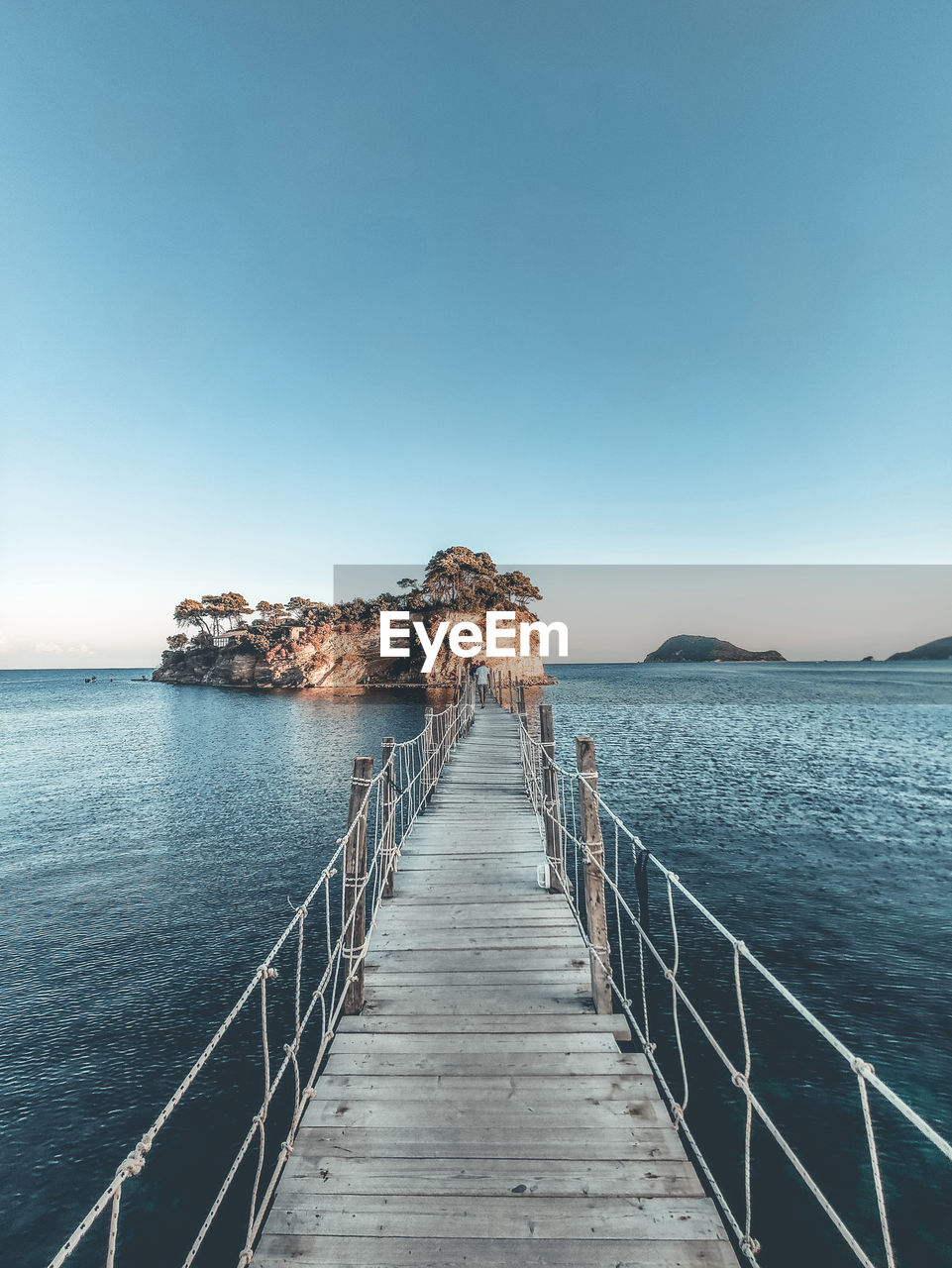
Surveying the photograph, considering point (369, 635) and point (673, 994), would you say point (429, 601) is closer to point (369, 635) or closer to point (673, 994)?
point (369, 635)

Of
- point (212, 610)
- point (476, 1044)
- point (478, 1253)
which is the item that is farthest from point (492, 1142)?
point (212, 610)

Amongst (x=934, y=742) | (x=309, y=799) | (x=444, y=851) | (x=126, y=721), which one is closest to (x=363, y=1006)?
(x=444, y=851)

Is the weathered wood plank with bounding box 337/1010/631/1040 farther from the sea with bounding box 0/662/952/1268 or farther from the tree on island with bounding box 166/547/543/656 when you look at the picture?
the tree on island with bounding box 166/547/543/656

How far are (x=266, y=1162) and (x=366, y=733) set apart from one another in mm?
27652

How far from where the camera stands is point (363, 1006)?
486 centimetres

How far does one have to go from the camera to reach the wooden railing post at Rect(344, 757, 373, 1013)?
4831mm

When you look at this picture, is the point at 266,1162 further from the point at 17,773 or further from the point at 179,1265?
the point at 17,773

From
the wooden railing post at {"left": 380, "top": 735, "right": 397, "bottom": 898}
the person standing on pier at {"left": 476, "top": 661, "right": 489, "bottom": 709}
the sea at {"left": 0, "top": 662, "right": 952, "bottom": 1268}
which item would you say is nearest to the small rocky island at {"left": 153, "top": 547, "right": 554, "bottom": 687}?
the person standing on pier at {"left": 476, "top": 661, "right": 489, "bottom": 709}

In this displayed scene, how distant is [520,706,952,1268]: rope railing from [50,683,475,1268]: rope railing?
2141 mm

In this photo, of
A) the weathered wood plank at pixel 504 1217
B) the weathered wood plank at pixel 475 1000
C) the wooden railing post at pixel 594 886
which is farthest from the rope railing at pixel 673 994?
the weathered wood plank at pixel 475 1000

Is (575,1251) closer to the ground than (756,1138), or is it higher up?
higher up

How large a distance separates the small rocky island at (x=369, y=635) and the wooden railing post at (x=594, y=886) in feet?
180

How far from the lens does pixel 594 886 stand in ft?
17.5

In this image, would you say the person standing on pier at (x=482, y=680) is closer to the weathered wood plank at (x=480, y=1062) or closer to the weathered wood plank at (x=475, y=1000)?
the weathered wood plank at (x=475, y=1000)
